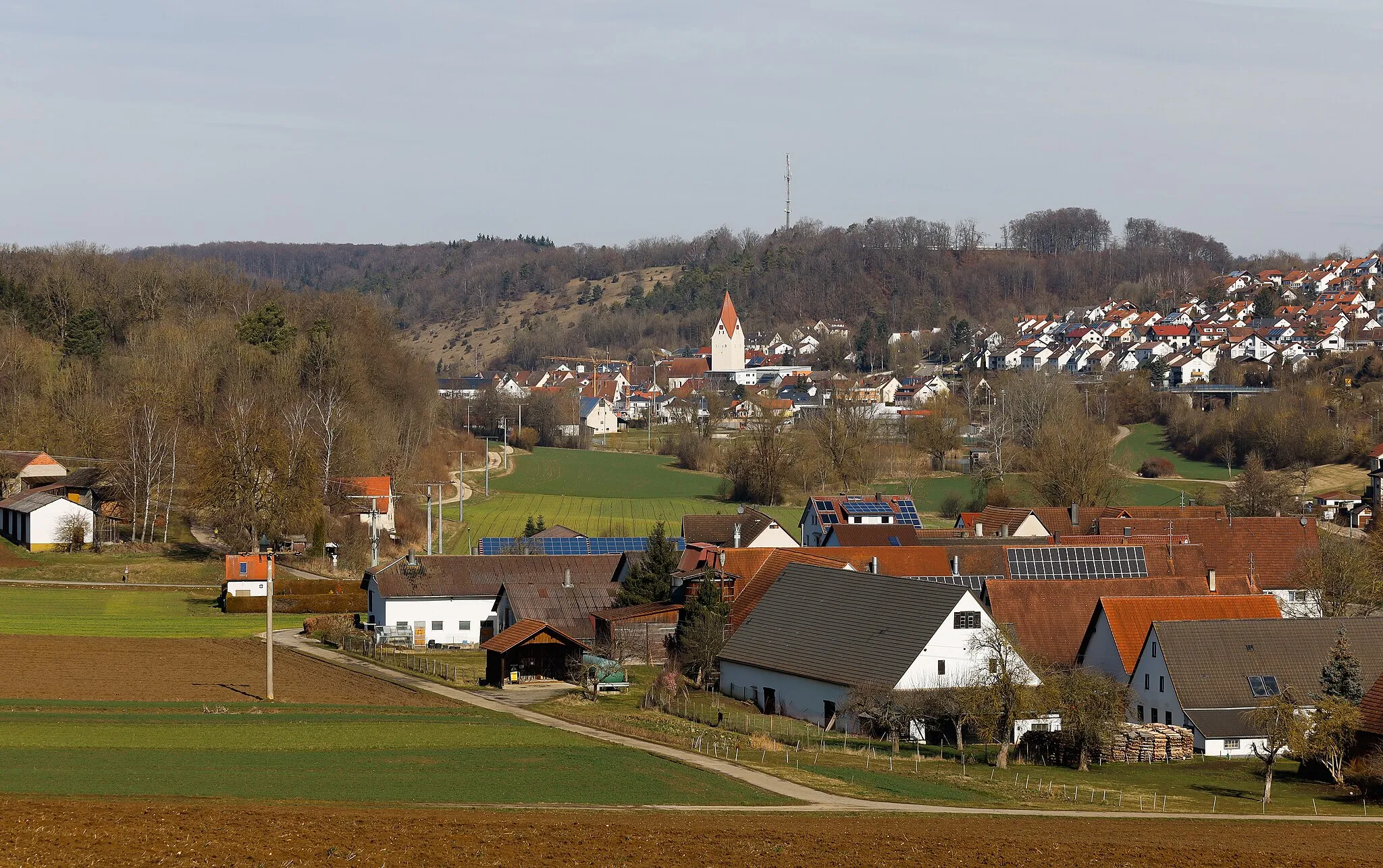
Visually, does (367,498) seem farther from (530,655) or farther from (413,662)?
(530,655)

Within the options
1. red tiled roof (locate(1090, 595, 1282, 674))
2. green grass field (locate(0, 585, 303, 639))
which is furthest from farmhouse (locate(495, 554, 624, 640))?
red tiled roof (locate(1090, 595, 1282, 674))

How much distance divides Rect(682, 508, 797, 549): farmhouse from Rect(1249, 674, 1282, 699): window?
932 inches

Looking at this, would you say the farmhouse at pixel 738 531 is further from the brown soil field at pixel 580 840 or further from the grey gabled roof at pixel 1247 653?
the brown soil field at pixel 580 840

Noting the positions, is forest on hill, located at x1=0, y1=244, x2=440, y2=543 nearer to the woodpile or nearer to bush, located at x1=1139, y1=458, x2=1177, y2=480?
the woodpile

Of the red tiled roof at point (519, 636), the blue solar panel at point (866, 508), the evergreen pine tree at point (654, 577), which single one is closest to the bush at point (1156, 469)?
the blue solar panel at point (866, 508)

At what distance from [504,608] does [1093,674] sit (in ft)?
73.5

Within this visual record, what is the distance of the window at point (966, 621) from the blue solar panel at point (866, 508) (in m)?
31.4

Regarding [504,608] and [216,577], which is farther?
[216,577]

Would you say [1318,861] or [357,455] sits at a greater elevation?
[357,455]

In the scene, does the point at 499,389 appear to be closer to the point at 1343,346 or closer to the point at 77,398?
the point at 77,398

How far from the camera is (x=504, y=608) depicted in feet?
164

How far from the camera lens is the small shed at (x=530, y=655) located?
39844 millimetres

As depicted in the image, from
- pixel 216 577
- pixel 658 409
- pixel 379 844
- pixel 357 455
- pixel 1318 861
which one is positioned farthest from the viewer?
pixel 658 409

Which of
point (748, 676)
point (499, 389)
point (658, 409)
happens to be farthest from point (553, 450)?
point (748, 676)
